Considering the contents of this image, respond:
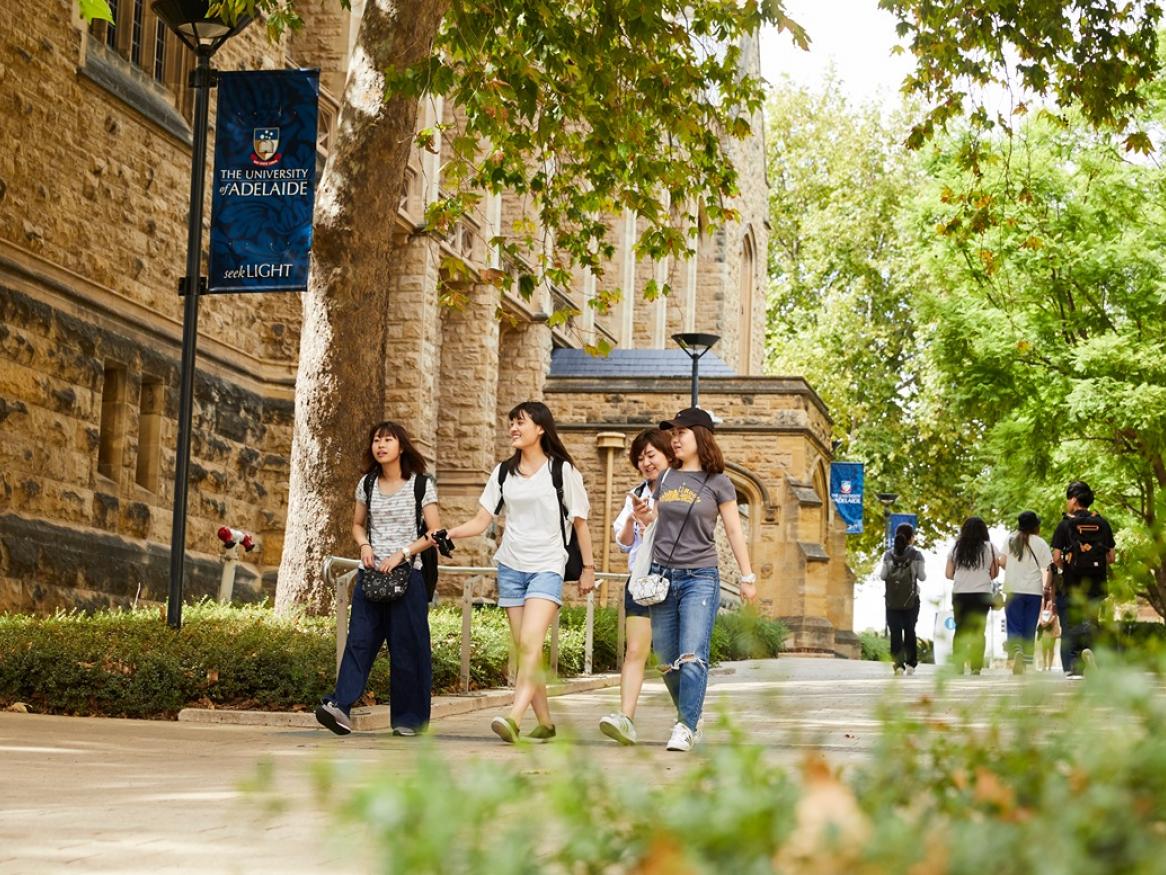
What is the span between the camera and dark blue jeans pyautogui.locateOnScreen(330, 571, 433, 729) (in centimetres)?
1002

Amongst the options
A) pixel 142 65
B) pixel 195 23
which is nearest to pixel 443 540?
pixel 195 23

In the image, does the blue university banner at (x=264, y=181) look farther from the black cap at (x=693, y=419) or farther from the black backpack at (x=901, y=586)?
the black backpack at (x=901, y=586)

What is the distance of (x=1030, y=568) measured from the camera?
629 inches

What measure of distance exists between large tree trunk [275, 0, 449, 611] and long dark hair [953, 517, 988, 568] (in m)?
6.28

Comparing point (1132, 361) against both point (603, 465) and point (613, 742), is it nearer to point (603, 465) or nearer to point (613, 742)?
point (603, 465)

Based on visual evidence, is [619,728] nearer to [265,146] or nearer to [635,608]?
[635,608]

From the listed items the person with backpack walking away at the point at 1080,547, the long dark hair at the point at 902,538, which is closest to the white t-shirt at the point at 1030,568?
the person with backpack walking away at the point at 1080,547

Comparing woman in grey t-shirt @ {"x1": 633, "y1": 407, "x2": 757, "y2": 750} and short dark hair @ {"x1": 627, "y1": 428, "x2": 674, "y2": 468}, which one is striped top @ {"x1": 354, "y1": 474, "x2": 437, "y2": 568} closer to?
short dark hair @ {"x1": 627, "y1": 428, "x2": 674, "y2": 468}

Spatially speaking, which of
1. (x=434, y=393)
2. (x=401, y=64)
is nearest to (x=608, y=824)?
(x=401, y=64)

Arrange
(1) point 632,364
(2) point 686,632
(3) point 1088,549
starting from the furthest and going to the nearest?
(1) point 632,364 → (3) point 1088,549 → (2) point 686,632

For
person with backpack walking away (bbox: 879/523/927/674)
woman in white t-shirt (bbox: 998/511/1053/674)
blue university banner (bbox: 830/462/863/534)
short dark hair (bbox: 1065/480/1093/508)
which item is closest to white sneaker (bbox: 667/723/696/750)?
short dark hair (bbox: 1065/480/1093/508)

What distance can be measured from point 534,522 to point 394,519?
96 cm

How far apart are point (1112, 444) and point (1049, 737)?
2986cm

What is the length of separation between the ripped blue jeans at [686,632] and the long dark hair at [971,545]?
7.72m
